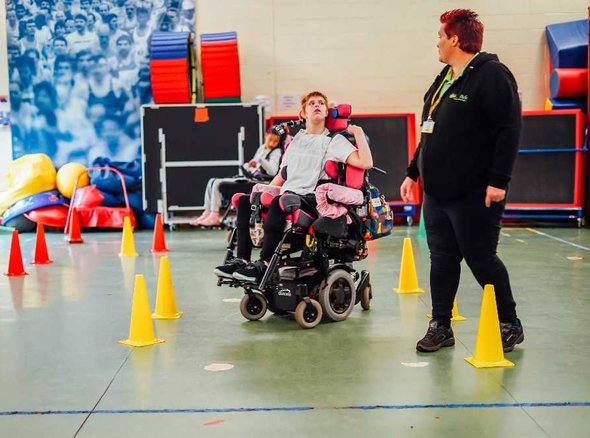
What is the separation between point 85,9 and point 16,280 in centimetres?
614

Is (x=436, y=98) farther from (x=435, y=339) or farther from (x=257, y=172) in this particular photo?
(x=257, y=172)

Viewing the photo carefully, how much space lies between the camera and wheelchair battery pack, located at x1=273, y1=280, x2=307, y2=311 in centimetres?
478

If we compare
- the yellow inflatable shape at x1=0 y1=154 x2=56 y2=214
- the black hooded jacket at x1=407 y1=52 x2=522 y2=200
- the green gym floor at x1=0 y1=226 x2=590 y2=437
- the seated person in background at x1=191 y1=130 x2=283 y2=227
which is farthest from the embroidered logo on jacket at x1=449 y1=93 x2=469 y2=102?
the yellow inflatable shape at x1=0 y1=154 x2=56 y2=214

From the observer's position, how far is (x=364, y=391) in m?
3.43

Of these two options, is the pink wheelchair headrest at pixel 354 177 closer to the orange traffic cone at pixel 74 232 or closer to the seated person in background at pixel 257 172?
the seated person in background at pixel 257 172

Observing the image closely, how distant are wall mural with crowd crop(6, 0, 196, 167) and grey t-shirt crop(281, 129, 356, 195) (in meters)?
7.00

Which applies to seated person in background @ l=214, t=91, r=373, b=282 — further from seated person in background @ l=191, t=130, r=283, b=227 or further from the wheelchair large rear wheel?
seated person in background @ l=191, t=130, r=283, b=227

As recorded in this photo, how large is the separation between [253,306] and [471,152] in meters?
1.75

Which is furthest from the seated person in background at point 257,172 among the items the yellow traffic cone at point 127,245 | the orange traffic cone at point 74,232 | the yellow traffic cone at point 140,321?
the yellow traffic cone at point 140,321

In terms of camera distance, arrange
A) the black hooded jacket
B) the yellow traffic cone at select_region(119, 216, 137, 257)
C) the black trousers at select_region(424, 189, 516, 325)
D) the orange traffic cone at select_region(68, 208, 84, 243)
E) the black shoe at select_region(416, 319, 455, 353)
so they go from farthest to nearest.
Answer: the orange traffic cone at select_region(68, 208, 84, 243)
the yellow traffic cone at select_region(119, 216, 137, 257)
the black shoe at select_region(416, 319, 455, 353)
the black trousers at select_region(424, 189, 516, 325)
the black hooded jacket

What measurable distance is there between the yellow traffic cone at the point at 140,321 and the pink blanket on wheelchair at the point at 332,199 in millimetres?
1126

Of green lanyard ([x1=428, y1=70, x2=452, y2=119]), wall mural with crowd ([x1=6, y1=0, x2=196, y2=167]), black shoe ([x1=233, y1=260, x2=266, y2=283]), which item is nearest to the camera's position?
green lanyard ([x1=428, y1=70, x2=452, y2=119])

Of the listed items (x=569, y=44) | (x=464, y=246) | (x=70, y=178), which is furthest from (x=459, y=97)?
(x=70, y=178)

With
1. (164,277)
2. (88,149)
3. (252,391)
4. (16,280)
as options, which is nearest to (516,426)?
(252,391)
